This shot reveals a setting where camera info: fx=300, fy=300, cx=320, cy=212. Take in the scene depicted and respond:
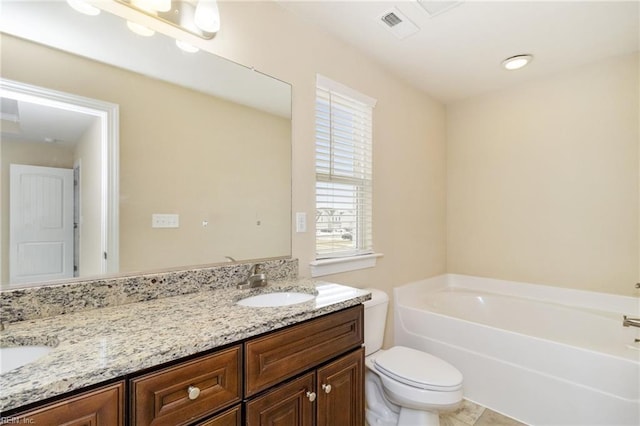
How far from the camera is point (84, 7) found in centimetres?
Answer: 112

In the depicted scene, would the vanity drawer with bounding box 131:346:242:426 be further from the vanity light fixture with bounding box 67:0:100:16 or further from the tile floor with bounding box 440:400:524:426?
the tile floor with bounding box 440:400:524:426

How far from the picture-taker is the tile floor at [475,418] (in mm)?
1854

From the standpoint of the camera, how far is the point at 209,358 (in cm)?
83

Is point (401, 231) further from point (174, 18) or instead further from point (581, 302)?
point (174, 18)

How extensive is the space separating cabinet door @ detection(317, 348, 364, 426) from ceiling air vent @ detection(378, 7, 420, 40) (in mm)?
1799

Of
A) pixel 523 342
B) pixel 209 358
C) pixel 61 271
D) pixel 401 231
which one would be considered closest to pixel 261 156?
pixel 61 271

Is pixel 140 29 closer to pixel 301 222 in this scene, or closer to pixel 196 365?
pixel 301 222

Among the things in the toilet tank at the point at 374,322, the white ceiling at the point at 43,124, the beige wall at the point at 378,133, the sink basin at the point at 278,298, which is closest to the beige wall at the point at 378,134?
the beige wall at the point at 378,133

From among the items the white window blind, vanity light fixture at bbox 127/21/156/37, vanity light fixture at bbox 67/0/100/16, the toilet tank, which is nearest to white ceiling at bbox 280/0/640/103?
the white window blind

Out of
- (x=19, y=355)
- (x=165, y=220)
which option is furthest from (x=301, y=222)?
(x=19, y=355)

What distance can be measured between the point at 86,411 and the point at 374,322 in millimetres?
1563

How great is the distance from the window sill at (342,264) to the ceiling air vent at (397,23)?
1461mm

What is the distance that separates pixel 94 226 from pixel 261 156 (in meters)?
0.82

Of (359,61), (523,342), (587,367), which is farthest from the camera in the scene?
(359,61)
